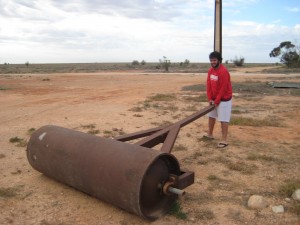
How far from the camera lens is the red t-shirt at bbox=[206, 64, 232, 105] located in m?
6.44

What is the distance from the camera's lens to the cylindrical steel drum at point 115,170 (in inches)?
143

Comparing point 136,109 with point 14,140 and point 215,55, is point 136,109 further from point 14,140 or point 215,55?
point 215,55

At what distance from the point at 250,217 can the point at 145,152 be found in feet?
4.33

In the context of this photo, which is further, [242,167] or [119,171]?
[242,167]

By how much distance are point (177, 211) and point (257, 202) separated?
0.91m

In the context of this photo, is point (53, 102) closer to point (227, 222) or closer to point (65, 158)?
point (65, 158)

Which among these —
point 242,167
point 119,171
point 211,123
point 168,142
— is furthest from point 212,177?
point 211,123

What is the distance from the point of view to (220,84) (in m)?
6.49

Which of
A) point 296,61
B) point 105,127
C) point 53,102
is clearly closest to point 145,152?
point 105,127

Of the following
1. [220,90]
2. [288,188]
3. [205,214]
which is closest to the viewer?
[205,214]

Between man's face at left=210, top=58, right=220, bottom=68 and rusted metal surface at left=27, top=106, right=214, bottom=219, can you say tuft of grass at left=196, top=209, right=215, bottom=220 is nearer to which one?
rusted metal surface at left=27, top=106, right=214, bottom=219

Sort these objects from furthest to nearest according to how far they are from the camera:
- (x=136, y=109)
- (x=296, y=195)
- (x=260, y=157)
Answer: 1. (x=136, y=109)
2. (x=260, y=157)
3. (x=296, y=195)

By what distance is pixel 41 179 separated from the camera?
5.02 metres

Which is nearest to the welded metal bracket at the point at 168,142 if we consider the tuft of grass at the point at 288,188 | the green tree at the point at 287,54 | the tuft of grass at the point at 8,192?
the tuft of grass at the point at 288,188
